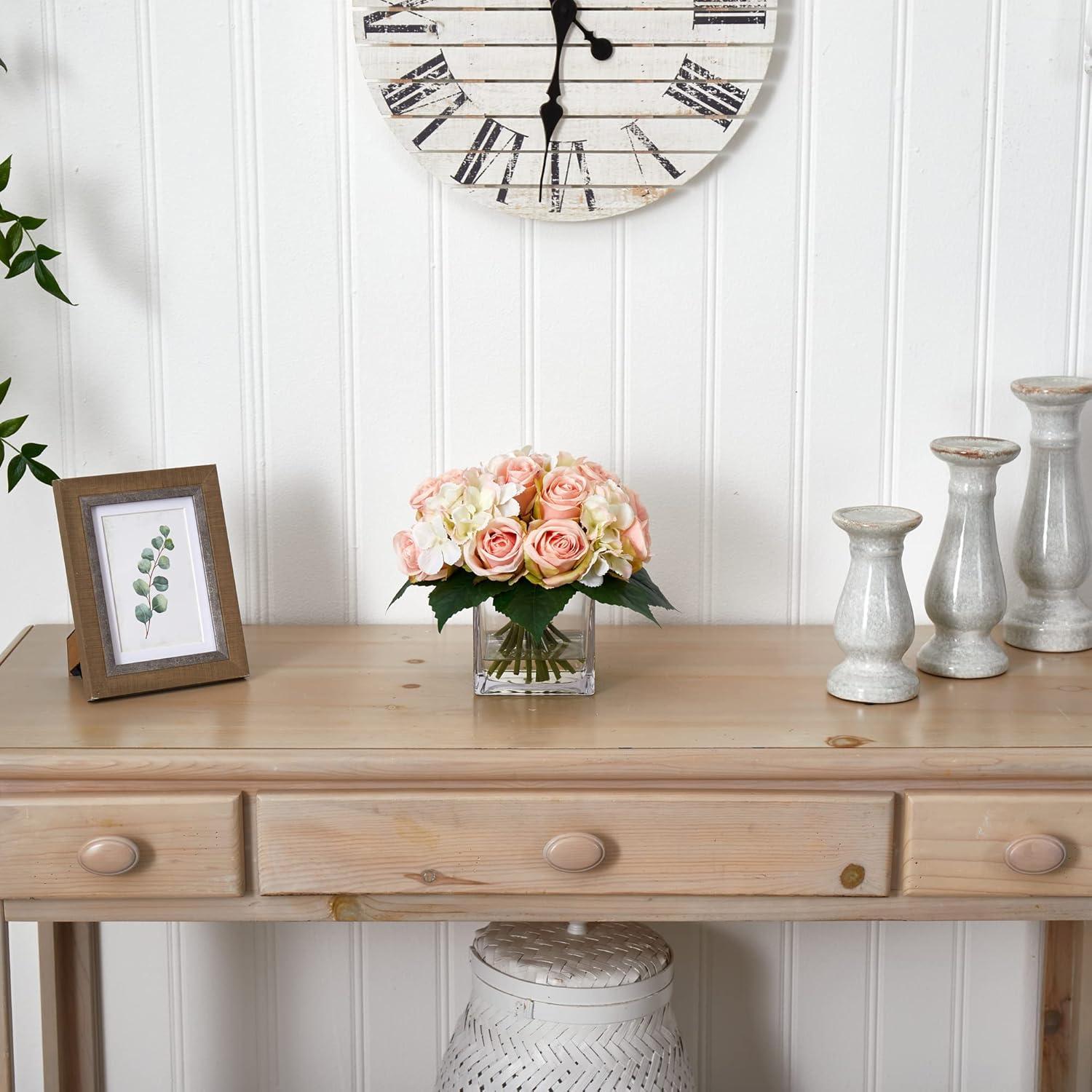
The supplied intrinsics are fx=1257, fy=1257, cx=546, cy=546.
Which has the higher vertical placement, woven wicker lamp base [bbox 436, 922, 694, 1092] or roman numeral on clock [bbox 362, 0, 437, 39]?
roman numeral on clock [bbox 362, 0, 437, 39]

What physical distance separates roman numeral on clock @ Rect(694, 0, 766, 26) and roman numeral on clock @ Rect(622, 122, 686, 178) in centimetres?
14

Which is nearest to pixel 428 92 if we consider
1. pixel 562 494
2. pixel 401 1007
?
pixel 562 494

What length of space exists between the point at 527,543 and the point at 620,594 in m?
0.11

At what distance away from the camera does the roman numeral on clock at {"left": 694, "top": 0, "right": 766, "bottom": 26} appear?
148 cm

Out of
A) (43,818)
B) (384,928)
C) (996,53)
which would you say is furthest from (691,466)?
(43,818)

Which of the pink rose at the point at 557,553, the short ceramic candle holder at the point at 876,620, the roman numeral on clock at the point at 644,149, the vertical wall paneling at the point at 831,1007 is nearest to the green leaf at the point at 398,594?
the pink rose at the point at 557,553

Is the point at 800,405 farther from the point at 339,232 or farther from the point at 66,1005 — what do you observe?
the point at 66,1005

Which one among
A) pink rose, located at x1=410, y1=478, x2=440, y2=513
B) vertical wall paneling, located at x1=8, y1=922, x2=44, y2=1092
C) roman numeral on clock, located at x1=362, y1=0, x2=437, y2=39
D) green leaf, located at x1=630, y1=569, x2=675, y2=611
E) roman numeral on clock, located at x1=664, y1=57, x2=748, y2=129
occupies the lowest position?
vertical wall paneling, located at x1=8, y1=922, x2=44, y2=1092

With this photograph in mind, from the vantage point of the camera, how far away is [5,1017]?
4.11 feet

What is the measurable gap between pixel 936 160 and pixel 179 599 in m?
1.05

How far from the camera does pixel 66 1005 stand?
1656 mm

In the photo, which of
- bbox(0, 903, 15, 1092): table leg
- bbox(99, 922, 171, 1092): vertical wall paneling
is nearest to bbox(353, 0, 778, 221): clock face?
bbox(0, 903, 15, 1092): table leg

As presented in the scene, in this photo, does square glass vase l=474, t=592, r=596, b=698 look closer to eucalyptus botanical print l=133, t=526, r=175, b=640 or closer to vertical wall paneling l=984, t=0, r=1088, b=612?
eucalyptus botanical print l=133, t=526, r=175, b=640

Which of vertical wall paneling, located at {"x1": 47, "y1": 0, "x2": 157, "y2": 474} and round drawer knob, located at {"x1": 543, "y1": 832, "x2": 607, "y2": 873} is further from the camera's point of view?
vertical wall paneling, located at {"x1": 47, "y1": 0, "x2": 157, "y2": 474}
